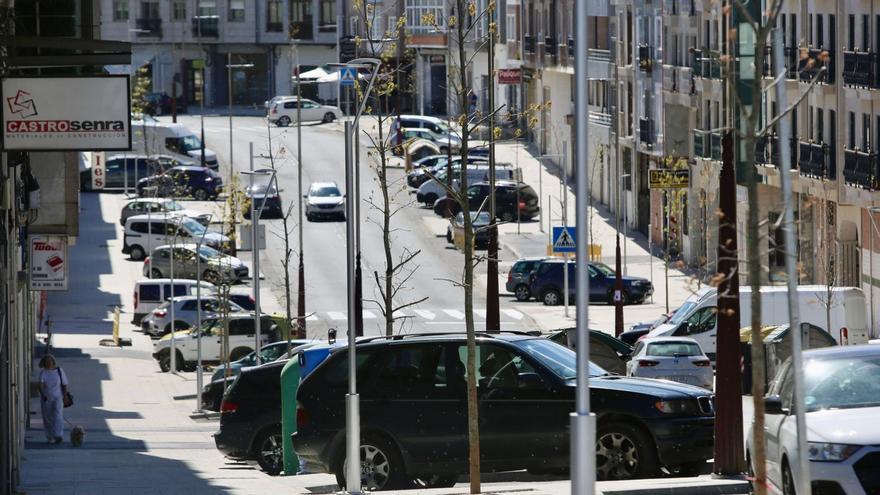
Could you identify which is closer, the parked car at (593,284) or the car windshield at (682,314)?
the car windshield at (682,314)

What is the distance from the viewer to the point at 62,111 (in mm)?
18719

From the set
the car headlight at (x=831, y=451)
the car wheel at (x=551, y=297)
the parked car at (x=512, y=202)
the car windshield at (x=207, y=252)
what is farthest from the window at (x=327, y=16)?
the car headlight at (x=831, y=451)

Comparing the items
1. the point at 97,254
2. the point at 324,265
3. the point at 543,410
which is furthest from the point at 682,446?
the point at 97,254

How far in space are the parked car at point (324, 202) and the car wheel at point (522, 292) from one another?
15970 mm

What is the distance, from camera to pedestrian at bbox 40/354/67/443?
1153 inches

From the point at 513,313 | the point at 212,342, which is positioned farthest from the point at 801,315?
the point at 513,313

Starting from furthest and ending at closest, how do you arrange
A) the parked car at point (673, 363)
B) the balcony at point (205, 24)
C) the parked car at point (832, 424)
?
the balcony at point (205, 24)
the parked car at point (673, 363)
the parked car at point (832, 424)

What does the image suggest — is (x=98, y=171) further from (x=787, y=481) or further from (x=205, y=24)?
(x=787, y=481)

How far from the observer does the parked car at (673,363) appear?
34.4 metres

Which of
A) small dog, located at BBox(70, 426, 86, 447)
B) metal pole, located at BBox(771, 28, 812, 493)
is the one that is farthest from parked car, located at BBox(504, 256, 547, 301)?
metal pole, located at BBox(771, 28, 812, 493)

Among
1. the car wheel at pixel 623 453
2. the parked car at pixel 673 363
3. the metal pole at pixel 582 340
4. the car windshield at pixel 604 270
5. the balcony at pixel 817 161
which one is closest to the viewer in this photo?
the metal pole at pixel 582 340

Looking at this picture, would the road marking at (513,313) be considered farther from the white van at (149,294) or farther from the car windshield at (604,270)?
A: the white van at (149,294)

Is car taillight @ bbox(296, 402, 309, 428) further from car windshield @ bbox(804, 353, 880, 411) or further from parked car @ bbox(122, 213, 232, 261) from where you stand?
parked car @ bbox(122, 213, 232, 261)

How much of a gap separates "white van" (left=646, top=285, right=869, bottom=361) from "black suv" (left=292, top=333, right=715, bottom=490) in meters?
19.7
